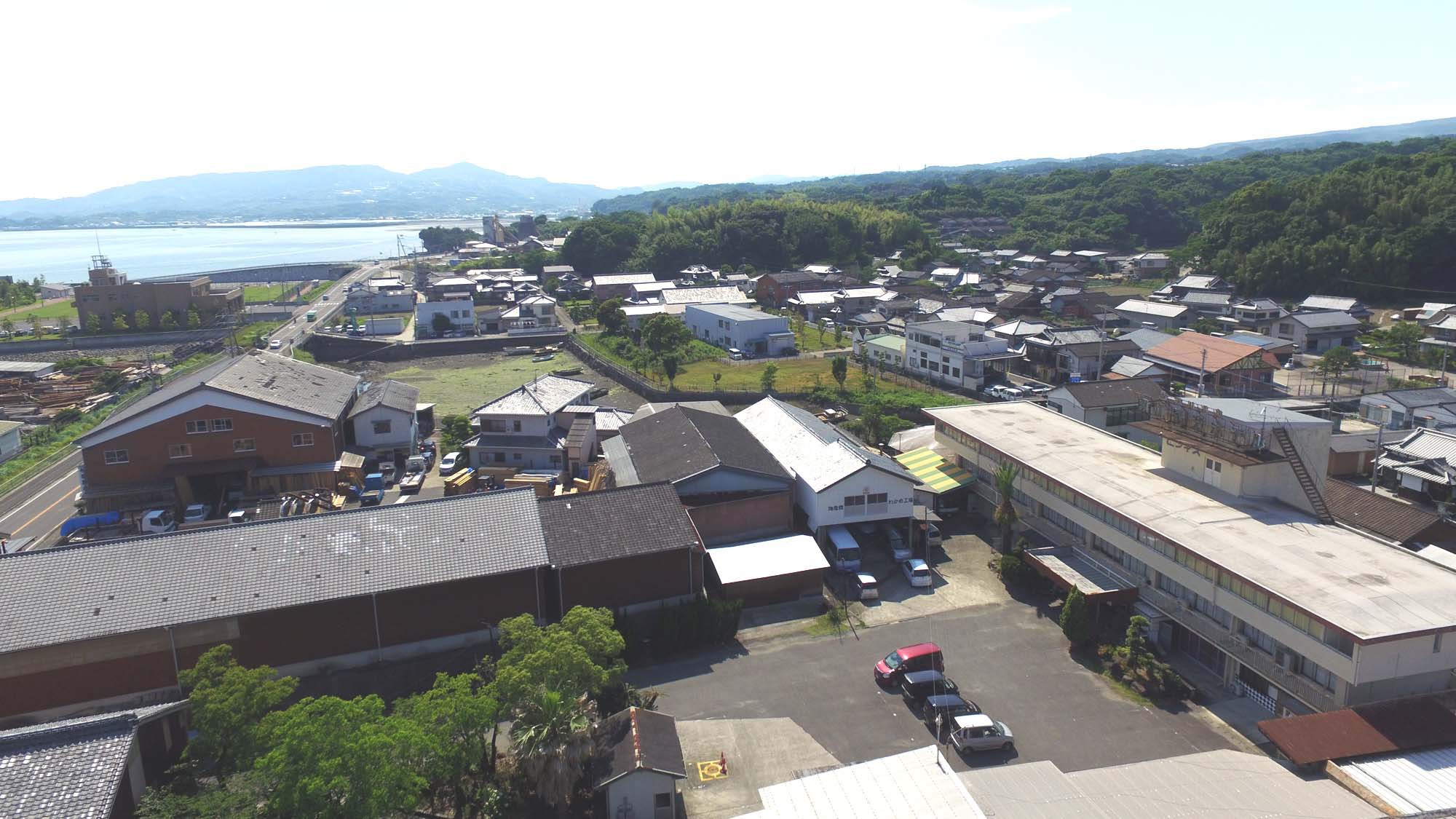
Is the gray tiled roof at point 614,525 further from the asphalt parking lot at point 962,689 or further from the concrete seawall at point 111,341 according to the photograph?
the concrete seawall at point 111,341

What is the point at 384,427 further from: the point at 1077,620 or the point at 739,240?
the point at 739,240

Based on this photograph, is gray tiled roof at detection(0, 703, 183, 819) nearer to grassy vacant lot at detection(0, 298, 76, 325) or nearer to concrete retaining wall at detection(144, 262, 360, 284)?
grassy vacant lot at detection(0, 298, 76, 325)

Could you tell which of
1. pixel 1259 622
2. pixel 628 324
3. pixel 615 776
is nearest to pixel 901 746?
pixel 615 776

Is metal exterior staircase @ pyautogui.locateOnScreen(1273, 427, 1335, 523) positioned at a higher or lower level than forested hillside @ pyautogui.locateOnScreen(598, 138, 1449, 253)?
lower

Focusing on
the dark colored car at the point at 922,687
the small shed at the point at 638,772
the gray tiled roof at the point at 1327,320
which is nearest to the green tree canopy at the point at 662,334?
the dark colored car at the point at 922,687

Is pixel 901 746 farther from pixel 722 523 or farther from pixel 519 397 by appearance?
pixel 519 397

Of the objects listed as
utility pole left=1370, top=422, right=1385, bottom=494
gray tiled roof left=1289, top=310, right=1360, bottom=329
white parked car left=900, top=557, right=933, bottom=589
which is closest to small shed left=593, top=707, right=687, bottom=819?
white parked car left=900, top=557, right=933, bottom=589
